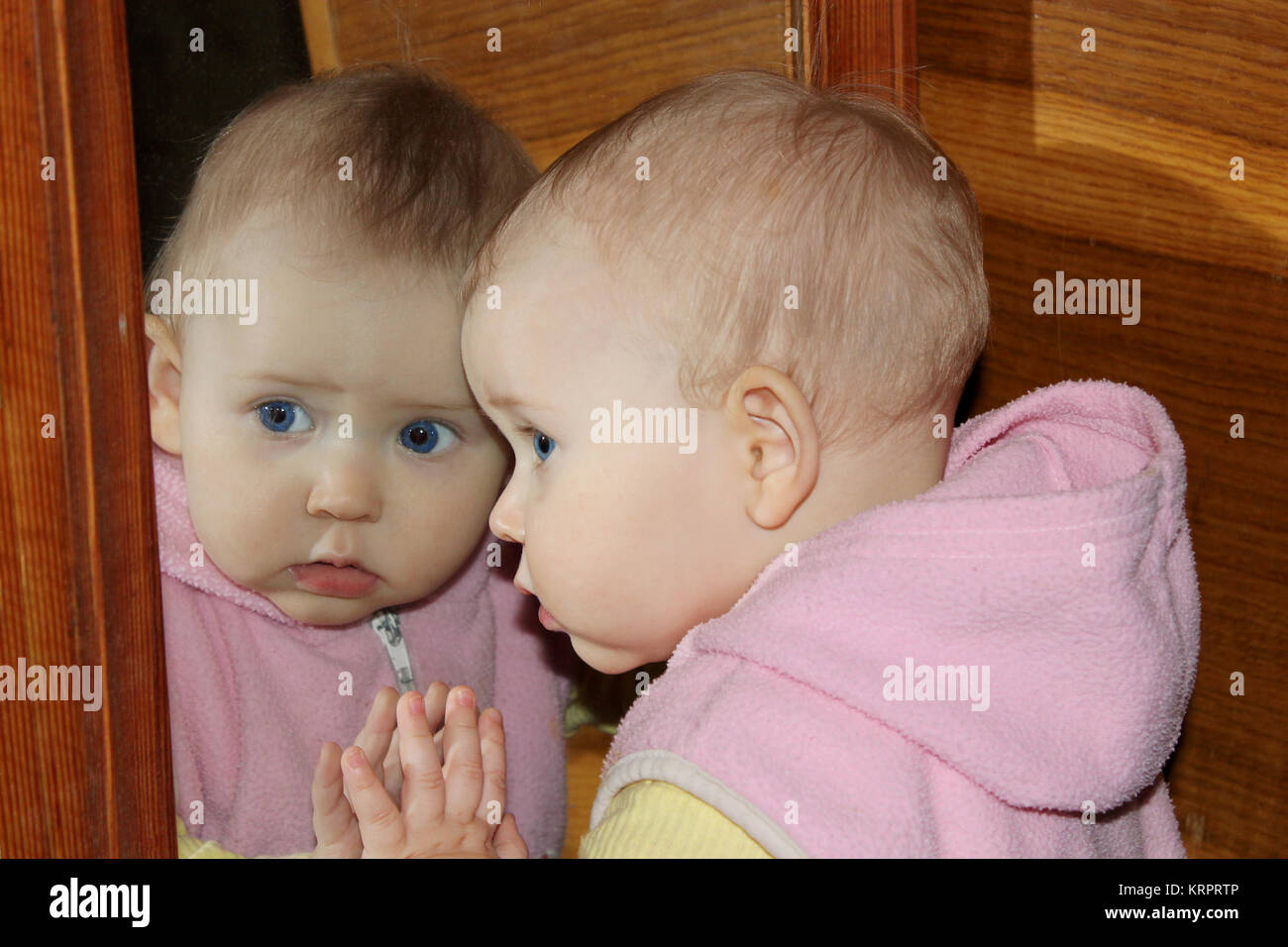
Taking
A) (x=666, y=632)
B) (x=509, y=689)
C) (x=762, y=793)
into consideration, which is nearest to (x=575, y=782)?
(x=509, y=689)

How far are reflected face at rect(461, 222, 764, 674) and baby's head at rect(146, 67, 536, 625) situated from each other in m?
0.05

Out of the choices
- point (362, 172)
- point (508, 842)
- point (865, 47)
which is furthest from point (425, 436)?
point (865, 47)

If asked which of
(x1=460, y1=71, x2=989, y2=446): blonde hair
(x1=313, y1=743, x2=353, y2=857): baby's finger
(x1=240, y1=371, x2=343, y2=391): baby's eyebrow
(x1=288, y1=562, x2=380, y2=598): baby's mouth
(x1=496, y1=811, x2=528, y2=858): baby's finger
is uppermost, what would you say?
(x1=460, y1=71, x2=989, y2=446): blonde hair

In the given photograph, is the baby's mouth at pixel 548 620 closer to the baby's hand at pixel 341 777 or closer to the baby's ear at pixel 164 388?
the baby's hand at pixel 341 777

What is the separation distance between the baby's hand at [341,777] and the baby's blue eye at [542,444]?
0.18 metres

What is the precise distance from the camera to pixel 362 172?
0.86 m

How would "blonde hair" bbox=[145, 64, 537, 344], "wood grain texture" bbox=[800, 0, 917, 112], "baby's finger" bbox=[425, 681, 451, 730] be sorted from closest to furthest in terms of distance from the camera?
"blonde hair" bbox=[145, 64, 537, 344] < "baby's finger" bbox=[425, 681, 451, 730] < "wood grain texture" bbox=[800, 0, 917, 112]

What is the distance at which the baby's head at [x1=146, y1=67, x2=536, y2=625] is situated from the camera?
0.83 meters

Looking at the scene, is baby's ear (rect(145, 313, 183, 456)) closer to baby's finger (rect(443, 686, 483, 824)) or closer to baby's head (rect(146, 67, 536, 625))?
baby's head (rect(146, 67, 536, 625))

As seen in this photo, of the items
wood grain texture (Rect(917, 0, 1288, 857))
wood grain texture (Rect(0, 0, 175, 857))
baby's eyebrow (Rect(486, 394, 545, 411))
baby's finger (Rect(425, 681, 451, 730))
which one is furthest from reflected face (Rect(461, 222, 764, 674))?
wood grain texture (Rect(917, 0, 1288, 857))

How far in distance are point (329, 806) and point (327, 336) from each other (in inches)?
11.7

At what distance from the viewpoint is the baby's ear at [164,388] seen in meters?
0.81

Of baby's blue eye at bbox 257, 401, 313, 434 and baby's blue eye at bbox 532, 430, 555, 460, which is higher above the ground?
baby's blue eye at bbox 257, 401, 313, 434
